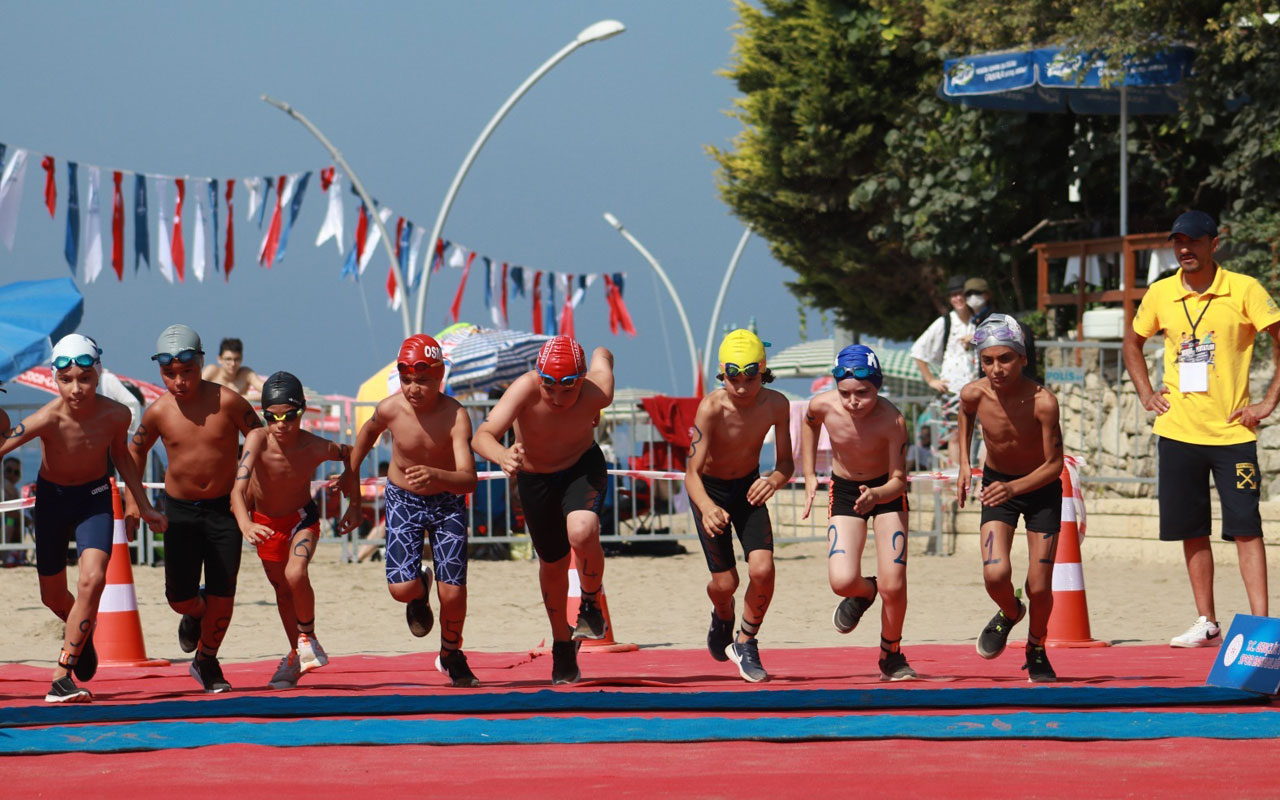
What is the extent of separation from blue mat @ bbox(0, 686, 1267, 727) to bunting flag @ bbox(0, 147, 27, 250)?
14.0 m

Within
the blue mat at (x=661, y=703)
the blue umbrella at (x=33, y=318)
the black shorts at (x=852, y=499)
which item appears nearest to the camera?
the blue mat at (x=661, y=703)

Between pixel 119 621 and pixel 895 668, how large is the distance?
4.71 m

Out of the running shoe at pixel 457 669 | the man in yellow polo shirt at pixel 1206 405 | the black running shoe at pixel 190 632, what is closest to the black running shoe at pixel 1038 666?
the man in yellow polo shirt at pixel 1206 405

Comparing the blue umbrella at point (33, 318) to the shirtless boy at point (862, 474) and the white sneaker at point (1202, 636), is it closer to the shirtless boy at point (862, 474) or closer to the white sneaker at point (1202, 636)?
the shirtless boy at point (862, 474)

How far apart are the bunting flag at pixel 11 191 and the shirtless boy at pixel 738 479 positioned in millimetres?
13693

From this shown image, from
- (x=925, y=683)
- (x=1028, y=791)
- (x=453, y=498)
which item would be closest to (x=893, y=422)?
(x=925, y=683)

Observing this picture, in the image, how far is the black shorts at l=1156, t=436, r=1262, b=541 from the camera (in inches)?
340

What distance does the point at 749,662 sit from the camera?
798cm

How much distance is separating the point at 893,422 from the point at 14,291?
9.89m

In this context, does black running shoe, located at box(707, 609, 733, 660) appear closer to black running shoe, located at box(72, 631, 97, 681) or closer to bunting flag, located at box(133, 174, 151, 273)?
black running shoe, located at box(72, 631, 97, 681)

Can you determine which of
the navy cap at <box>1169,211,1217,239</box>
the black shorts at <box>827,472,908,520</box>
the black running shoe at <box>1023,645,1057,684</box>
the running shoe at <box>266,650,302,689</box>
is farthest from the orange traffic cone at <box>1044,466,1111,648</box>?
the running shoe at <box>266,650,302,689</box>

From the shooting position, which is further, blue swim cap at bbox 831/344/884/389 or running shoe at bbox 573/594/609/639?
running shoe at bbox 573/594/609/639

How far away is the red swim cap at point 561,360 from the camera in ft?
26.2

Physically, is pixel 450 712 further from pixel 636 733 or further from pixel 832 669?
pixel 832 669
